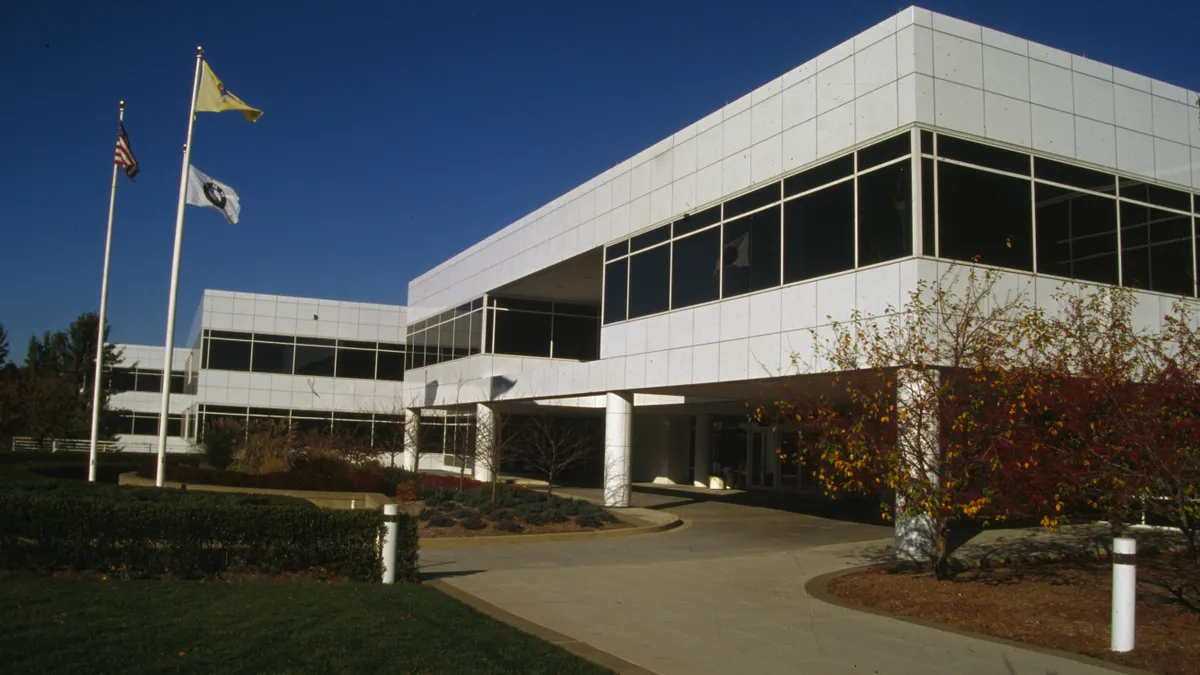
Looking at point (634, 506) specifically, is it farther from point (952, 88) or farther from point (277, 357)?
point (277, 357)

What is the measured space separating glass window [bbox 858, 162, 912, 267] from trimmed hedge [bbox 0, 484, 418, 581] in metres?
9.53

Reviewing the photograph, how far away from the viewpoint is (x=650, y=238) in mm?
25516

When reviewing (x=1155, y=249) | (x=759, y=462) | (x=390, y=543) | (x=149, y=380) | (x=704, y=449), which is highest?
(x=1155, y=249)

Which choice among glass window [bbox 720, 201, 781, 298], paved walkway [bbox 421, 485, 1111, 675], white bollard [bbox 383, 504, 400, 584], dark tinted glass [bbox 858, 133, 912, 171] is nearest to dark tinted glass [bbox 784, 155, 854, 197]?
dark tinted glass [bbox 858, 133, 912, 171]

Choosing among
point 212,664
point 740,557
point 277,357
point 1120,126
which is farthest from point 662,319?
point 277,357

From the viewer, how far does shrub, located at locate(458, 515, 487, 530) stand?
19.7 meters

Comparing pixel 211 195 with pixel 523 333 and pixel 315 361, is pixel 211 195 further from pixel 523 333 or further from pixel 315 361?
pixel 315 361

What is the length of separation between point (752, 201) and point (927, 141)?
16.1ft

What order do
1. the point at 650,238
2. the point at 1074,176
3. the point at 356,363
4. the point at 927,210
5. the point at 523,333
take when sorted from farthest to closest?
the point at 356,363, the point at 523,333, the point at 650,238, the point at 1074,176, the point at 927,210

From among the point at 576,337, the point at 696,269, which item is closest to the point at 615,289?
the point at 696,269

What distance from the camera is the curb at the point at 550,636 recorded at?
8.36 m

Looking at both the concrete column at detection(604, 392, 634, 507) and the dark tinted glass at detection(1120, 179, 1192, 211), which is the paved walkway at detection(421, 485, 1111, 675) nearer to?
the concrete column at detection(604, 392, 634, 507)

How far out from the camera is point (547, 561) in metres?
16.2

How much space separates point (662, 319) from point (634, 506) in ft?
20.1
